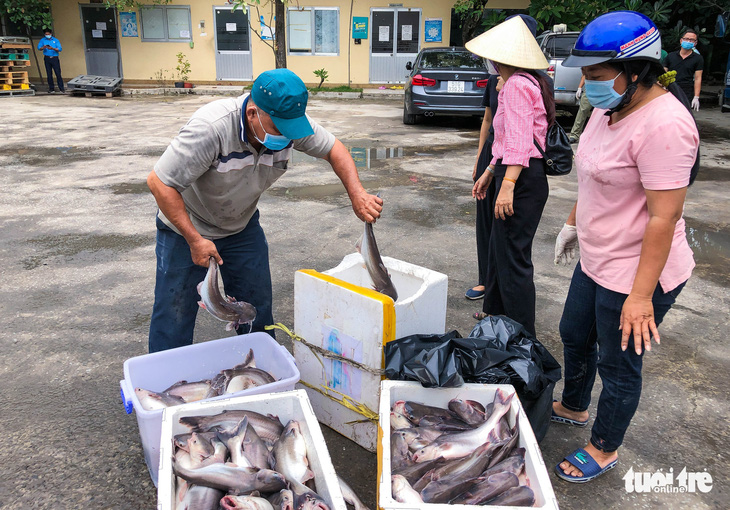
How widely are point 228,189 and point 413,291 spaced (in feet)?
3.76

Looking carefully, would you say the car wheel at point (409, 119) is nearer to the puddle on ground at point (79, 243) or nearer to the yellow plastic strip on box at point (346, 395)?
the puddle on ground at point (79, 243)

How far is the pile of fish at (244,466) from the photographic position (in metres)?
2.06

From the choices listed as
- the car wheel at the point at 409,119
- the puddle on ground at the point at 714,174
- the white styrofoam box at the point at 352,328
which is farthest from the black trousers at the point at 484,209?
the car wheel at the point at 409,119

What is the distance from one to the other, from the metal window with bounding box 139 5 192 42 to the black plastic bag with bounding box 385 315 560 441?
70.8 ft

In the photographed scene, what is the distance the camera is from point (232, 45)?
21.4 meters

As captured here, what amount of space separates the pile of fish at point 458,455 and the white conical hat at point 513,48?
199 centimetres

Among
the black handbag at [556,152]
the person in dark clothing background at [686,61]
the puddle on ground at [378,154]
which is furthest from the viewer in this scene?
the person in dark clothing background at [686,61]

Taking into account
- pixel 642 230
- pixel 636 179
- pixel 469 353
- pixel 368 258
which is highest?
pixel 636 179

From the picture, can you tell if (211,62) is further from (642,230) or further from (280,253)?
(642,230)

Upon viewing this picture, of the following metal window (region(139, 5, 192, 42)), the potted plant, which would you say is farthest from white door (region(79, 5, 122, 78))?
the potted plant

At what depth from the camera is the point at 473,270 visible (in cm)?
531

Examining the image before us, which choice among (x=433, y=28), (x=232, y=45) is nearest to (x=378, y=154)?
(x=433, y=28)

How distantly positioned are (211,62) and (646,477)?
21.7 m

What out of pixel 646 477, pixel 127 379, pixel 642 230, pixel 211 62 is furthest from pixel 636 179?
pixel 211 62
